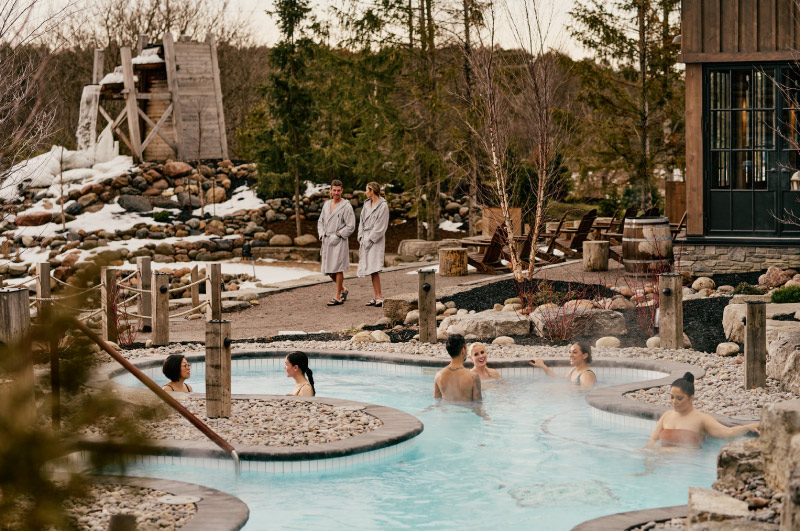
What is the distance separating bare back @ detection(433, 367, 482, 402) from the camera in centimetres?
932

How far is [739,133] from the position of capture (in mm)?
15344

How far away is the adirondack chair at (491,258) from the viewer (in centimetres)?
1703

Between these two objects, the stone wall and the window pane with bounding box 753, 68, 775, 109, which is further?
the window pane with bounding box 753, 68, 775, 109

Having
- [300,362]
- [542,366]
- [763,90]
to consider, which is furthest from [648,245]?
[300,362]

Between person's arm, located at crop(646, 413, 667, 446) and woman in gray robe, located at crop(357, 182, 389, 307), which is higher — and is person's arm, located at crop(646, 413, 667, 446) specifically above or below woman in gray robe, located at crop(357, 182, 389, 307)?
below

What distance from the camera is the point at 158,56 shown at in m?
31.4

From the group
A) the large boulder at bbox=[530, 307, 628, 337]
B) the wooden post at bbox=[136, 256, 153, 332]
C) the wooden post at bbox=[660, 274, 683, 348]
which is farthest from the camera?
the wooden post at bbox=[136, 256, 153, 332]

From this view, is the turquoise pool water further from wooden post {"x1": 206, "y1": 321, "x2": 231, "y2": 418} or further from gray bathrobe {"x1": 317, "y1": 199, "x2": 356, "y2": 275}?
gray bathrobe {"x1": 317, "y1": 199, "x2": 356, "y2": 275}

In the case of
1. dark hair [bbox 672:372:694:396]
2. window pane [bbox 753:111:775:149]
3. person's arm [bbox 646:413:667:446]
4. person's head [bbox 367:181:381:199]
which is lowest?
person's arm [bbox 646:413:667:446]

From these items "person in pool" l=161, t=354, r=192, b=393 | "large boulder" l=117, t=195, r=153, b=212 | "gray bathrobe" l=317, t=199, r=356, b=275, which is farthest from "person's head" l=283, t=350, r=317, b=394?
"large boulder" l=117, t=195, r=153, b=212

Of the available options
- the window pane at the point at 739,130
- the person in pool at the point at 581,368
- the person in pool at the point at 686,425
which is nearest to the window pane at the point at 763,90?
the window pane at the point at 739,130

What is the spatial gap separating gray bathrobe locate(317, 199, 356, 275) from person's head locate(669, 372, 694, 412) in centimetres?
776

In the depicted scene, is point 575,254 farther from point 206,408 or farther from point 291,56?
point 206,408

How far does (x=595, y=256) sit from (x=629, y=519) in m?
11.6
